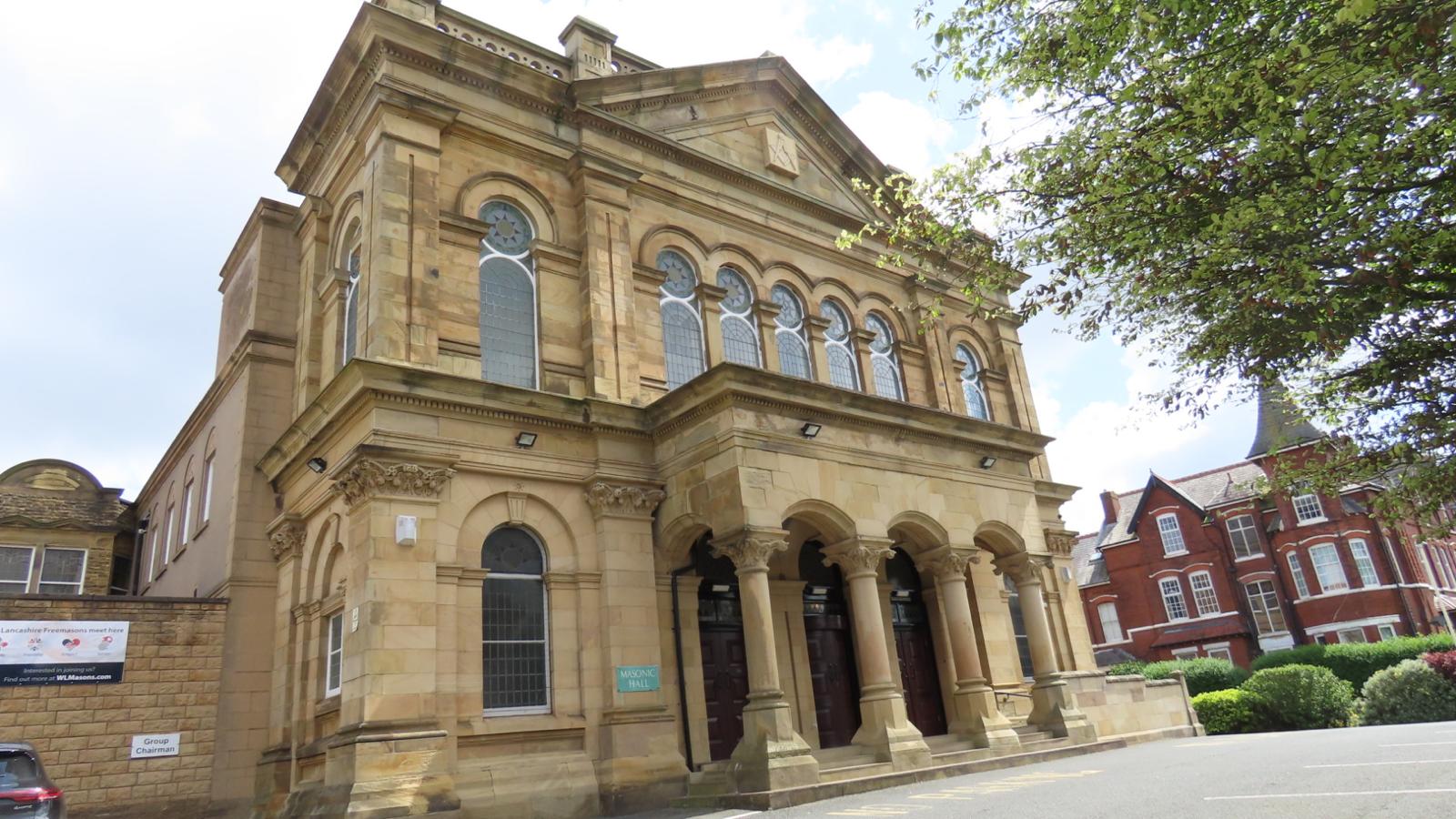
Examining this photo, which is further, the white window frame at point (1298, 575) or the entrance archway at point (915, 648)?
the white window frame at point (1298, 575)

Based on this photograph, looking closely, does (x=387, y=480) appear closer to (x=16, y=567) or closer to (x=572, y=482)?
(x=572, y=482)

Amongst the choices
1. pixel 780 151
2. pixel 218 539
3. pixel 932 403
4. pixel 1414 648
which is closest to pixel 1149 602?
pixel 1414 648

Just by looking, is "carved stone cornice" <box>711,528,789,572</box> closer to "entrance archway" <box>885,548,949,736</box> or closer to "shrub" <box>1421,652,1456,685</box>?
"entrance archway" <box>885,548,949,736</box>

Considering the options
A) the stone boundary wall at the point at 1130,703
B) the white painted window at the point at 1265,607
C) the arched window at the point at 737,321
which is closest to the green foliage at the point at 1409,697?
the stone boundary wall at the point at 1130,703

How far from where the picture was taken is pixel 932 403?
76.0 ft

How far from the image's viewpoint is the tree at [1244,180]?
814cm

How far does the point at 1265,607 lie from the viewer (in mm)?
45031

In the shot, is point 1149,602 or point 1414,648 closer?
point 1414,648

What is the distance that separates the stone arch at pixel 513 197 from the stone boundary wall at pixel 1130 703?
1317 centimetres

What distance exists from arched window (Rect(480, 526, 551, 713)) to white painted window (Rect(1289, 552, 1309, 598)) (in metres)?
40.8

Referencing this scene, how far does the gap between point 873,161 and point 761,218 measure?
526 cm

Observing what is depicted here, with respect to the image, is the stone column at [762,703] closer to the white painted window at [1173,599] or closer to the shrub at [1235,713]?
the shrub at [1235,713]

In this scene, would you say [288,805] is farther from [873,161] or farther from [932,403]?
[873,161]

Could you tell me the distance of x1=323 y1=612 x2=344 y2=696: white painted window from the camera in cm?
1516
